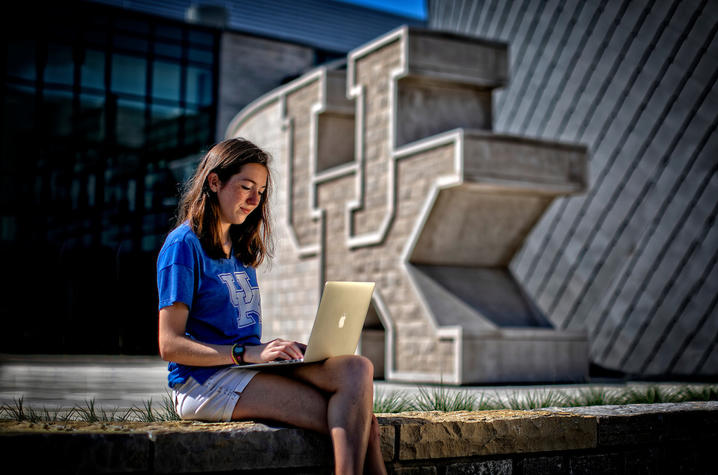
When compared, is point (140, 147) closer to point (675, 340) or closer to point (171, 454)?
point (675, 340)

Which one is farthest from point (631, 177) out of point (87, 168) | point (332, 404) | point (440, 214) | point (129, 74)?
point (87, 168)

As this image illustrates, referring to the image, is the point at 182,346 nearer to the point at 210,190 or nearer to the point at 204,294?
the point at 204,294

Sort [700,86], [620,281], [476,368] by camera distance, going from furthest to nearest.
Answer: [620,281], [700,86], [476,368]

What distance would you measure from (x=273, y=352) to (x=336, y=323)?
0.99ft

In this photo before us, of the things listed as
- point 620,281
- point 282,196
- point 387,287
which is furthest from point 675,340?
point 282,196

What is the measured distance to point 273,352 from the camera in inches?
136

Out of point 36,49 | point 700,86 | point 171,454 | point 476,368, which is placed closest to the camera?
point 171,454

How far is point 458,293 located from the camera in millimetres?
12242

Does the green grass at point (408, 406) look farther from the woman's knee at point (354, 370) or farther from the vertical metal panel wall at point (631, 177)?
the vertical metal panel wall at point (631, 177)

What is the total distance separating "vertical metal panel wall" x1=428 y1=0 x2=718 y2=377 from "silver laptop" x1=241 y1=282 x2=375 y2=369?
10845 mm

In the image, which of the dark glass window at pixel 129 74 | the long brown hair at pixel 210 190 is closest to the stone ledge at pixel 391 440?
the long brown hair at pixel 210 190

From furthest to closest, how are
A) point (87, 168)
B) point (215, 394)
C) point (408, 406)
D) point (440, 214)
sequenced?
1. point (87, 168)
2. point (440, 214)
3. point (408, 406)
4. point (215, 394)

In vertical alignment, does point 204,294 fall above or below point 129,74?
below

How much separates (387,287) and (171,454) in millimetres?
9404
